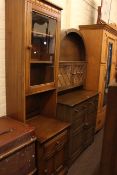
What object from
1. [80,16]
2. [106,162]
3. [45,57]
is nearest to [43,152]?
[106,162]

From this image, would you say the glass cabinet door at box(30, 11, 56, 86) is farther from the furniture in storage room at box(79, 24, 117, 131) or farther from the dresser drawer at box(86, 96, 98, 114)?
the furniture in storage room at box(79, 24, 117, 131)

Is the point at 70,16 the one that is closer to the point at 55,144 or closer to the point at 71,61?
the point at 71,61

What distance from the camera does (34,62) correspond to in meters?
1.81

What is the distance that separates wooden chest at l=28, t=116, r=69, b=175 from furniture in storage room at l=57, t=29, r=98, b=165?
172 millimetres

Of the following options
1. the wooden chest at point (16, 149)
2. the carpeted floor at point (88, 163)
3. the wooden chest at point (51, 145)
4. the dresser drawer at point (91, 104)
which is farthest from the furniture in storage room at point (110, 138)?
the dresser drawer at point (91, 104)

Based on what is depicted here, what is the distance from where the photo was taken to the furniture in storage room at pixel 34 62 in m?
1.62

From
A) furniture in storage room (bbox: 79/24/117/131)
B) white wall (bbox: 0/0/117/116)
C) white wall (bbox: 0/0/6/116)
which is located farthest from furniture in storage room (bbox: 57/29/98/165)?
white wall (bbox: 0/0/6/116)

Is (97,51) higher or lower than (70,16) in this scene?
lower

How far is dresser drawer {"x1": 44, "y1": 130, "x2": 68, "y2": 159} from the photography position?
1.80 metres

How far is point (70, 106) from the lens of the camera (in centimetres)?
218

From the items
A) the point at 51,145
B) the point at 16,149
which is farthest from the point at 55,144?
the point at 16,149

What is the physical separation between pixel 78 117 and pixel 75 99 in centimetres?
25

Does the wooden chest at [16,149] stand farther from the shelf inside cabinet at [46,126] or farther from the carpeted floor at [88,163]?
the carpeted floor at [88,163]

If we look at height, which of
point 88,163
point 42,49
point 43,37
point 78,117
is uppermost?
point 43,37
